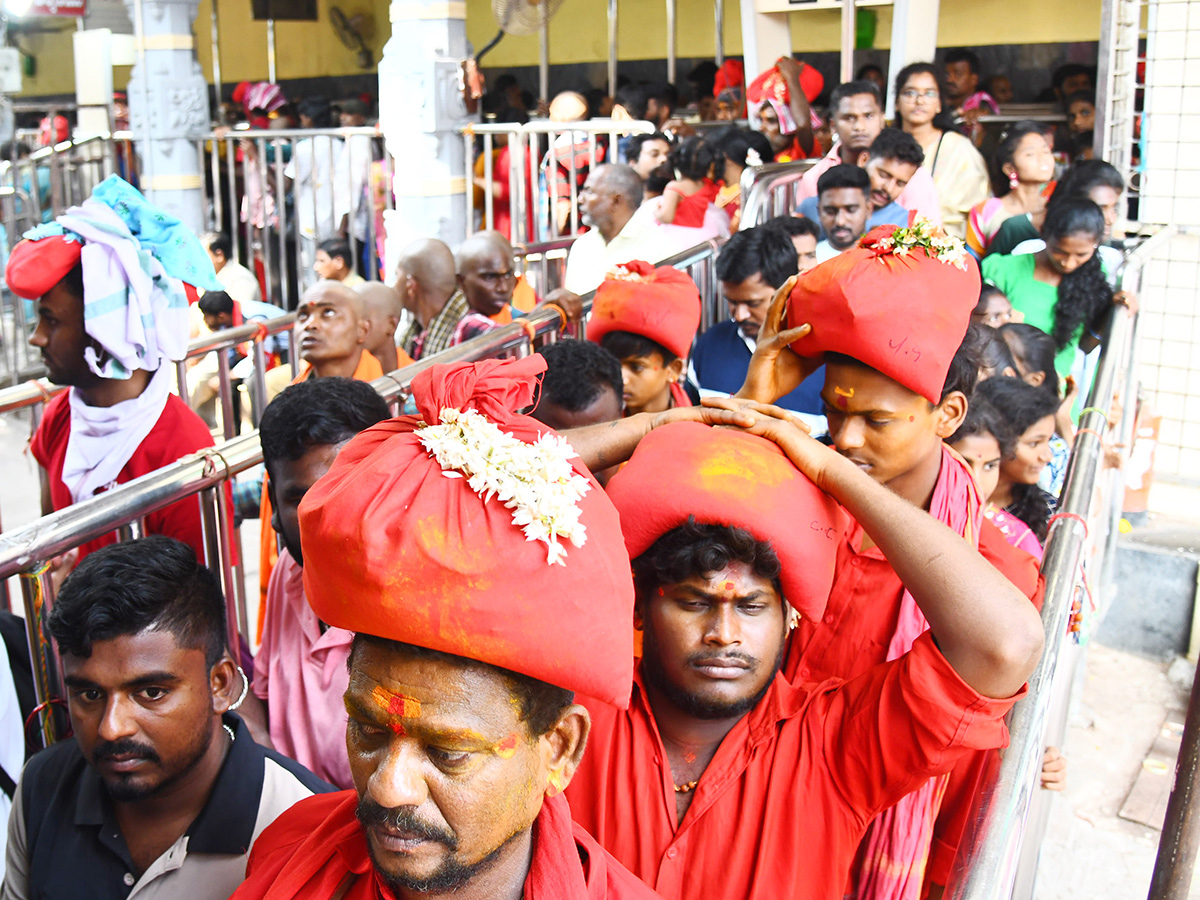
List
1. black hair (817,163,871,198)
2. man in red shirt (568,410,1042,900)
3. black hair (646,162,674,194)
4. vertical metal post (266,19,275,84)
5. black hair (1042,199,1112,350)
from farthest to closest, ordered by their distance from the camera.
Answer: vertical metal post (266,19,275,84)
black hair (646,162,674,194)
black hair (817,163,871,198)
black hair (1042,199,1112,350)
man in red shirt (568,410,1042,900)

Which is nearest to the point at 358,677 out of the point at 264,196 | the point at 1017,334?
the point at 1017,334

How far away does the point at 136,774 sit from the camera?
1904 millimetres

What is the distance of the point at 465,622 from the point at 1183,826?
1300mm

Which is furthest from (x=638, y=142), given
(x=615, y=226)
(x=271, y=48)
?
Answer: (x=271, y=48)

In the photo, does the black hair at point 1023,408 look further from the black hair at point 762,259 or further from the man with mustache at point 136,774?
the man with mustache at point 136,774

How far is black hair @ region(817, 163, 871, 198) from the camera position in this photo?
5.11m

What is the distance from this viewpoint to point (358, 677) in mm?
1308

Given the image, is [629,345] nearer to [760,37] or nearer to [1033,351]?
[1033,351]

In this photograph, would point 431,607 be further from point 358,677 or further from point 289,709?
point 289,709

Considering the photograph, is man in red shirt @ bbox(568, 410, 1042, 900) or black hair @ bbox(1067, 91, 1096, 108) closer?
man in red shirt @ bbox(568, 410, 1042, 900)

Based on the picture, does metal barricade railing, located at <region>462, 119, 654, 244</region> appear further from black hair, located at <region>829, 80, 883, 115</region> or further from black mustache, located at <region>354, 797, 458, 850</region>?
black mustache, located at <region>354, 797, 458, 850</region>

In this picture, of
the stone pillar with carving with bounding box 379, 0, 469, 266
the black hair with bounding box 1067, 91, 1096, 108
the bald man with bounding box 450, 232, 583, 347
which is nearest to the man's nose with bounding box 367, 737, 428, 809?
the bald man with bounding box 450, 232, 583, 347

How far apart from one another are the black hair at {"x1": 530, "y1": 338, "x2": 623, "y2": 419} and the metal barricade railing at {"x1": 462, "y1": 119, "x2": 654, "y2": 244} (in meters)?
5.06

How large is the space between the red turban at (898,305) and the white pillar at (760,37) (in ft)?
27.1
